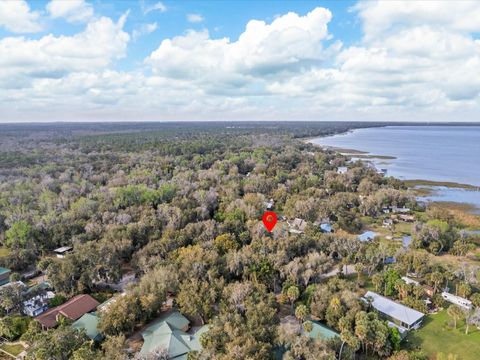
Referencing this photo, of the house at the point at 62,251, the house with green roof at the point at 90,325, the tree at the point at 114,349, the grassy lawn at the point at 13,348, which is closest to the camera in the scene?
the tree at the point at 114,349

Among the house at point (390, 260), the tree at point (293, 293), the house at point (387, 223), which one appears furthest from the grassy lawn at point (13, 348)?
the house at point (387, 223)

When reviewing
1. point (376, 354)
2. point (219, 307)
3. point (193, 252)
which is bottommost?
point (376, 354)

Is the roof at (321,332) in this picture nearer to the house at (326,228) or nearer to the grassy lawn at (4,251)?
the house at (326,228)

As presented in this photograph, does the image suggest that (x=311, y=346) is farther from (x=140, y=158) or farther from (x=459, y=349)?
(x=140, y=158)

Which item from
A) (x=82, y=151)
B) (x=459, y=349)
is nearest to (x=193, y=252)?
(x=459, y=349)

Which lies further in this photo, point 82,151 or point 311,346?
point 82,151
